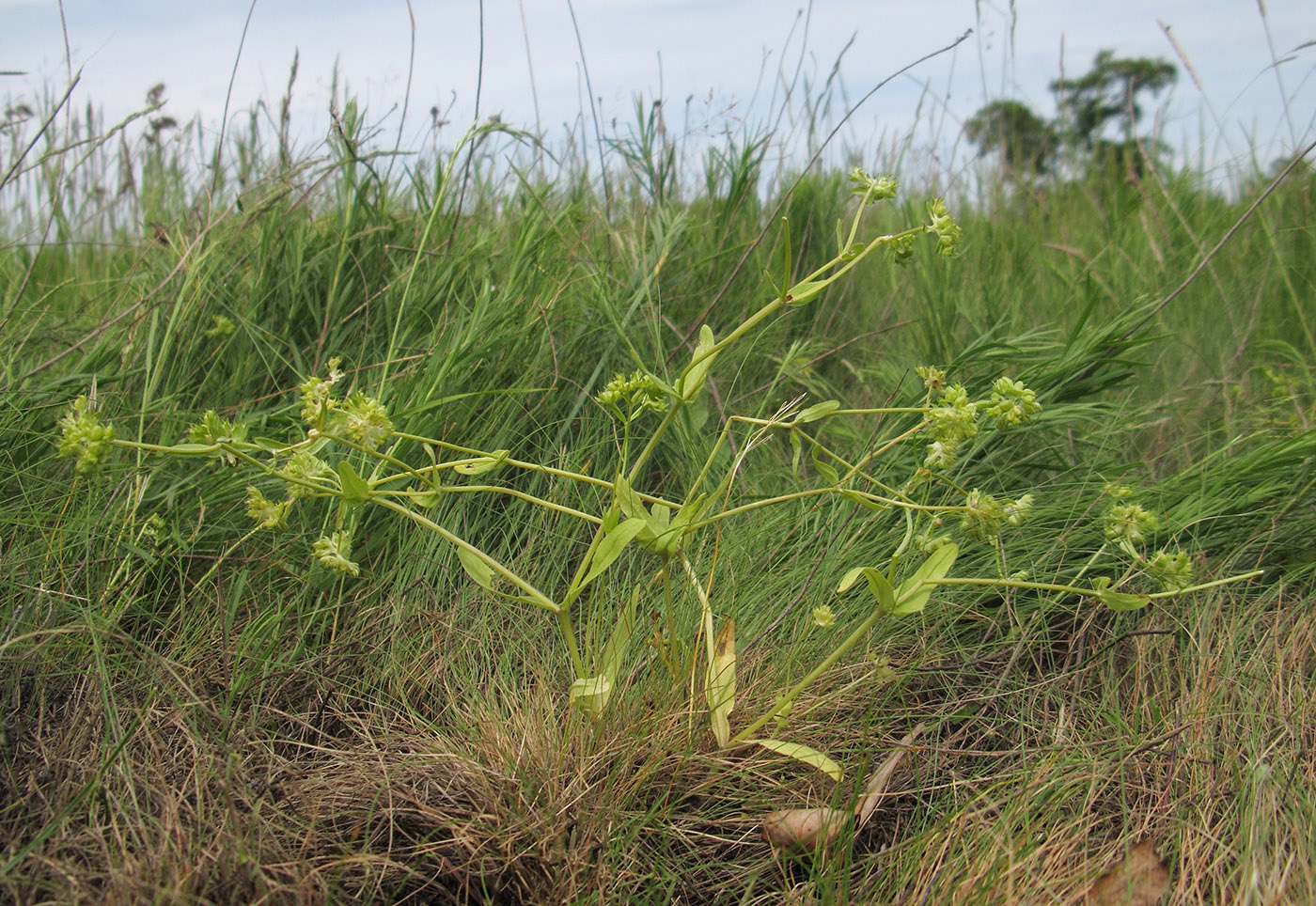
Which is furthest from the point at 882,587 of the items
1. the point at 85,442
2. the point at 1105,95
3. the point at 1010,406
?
the point at 1105,95

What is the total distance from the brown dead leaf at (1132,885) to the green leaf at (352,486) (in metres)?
0.89

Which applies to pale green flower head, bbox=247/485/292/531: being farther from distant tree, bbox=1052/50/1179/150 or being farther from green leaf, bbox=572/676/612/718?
distant tree, bbox=1052/50/1179/150

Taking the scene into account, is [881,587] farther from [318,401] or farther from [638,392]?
[318,401]

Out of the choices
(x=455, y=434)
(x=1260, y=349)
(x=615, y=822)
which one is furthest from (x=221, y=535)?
(x=1260, y=349)

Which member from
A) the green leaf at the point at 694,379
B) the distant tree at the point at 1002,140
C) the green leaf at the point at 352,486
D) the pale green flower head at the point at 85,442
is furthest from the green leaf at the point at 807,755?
the distant tree at the point at 1002,140

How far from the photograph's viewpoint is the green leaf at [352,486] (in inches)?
35.5

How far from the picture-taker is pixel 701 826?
106 centimetres

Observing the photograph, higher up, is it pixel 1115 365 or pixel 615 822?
pixel 1115 365

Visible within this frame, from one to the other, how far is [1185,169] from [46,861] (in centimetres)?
333

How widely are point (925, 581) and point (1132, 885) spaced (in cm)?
38

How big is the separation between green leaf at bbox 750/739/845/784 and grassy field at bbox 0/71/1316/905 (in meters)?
0.02

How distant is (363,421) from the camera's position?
90 cm

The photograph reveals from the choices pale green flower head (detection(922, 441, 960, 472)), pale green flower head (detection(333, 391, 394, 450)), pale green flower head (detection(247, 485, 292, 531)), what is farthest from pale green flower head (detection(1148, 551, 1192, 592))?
pale green flower head (detection(247, 485, 292, 531))

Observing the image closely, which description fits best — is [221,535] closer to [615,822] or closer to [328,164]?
[615,822]
